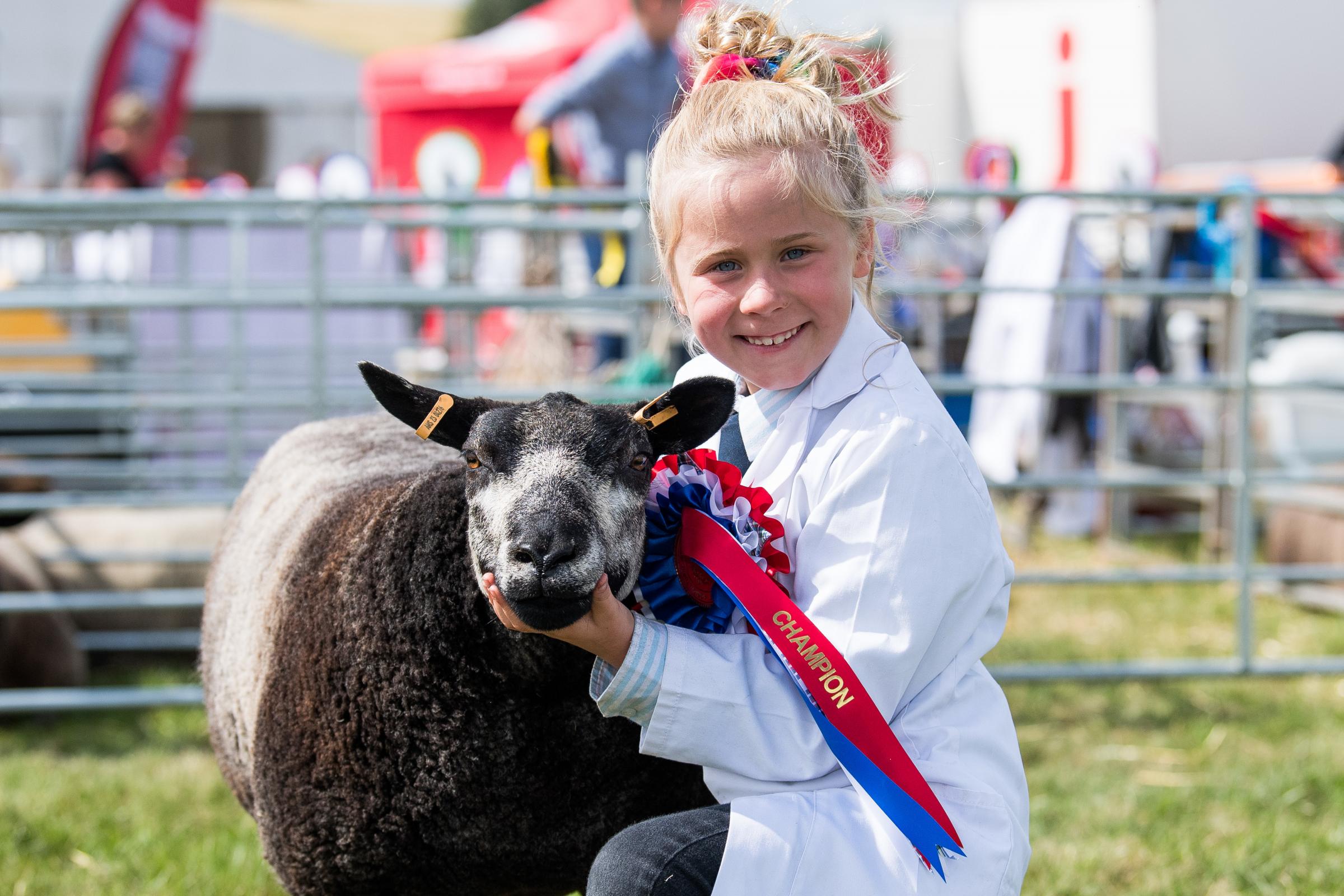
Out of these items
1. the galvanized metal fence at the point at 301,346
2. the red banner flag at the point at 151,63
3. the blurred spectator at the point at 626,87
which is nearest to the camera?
the galvanized metal fence at the point at 301,346

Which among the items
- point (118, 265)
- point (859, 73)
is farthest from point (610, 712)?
point (118, 265)

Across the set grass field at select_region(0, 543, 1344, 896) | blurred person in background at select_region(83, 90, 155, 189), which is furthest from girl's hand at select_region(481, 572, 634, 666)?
blurred person in background at select_region(83, 90, 155, 189)

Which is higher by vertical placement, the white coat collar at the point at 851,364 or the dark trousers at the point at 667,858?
the white coat collar at the point at 851,364

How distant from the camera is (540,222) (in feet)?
15.1

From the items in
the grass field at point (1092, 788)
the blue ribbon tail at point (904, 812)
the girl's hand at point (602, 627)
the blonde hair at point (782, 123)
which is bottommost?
the grass field at point (1092, 788)

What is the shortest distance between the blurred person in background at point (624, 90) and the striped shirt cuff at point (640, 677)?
12.9 ft

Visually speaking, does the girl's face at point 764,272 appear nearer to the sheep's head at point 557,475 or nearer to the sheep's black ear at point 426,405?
the sheep's head at point 557,475

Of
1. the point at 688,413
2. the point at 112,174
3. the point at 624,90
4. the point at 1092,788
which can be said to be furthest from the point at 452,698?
the point at 112,174

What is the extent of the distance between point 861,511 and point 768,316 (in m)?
0.31

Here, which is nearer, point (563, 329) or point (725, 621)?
point (725, 621)

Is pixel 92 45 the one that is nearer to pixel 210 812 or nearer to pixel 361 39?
pixel 361 39

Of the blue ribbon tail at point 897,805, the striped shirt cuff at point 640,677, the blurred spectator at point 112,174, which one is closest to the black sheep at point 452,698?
the striped shirt cuff at point 640,677

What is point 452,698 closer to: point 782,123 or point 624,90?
point 782,123

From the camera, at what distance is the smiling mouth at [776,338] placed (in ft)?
5.54
